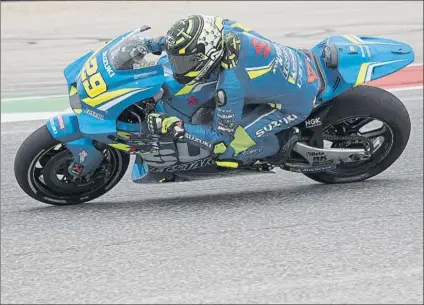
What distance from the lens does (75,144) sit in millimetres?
6332

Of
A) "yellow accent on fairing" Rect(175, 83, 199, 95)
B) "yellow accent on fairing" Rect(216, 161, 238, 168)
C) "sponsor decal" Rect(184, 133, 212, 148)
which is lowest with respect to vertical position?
"yellow accent on fairing" Rect(216, 161, 238, 168)

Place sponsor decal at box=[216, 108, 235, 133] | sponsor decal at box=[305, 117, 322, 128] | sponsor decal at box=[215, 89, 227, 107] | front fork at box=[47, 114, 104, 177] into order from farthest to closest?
sponsor decal at box=[305, 117, 322, 128], front fork at box=[47, 114, 104, 177], sponsor decal at box=[216, 108, 235, 133], sponsor decal at box=[215, 89, 227, 107]

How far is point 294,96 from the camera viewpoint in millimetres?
6398

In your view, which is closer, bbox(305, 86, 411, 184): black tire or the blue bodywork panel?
the blue bodywork panel

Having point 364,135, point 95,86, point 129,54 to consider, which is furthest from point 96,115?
point 364,135

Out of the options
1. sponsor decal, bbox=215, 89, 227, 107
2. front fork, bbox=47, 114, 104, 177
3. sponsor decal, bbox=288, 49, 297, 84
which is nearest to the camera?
sponsor decal, bbox=215, 89, 227, 107

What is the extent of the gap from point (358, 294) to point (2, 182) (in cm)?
342

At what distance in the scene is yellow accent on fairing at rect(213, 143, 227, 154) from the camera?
6332mm

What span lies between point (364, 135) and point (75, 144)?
2.03 metres

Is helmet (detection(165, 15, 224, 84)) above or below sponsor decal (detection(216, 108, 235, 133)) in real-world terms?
above

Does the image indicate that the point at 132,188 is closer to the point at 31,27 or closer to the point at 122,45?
the point at 122,45

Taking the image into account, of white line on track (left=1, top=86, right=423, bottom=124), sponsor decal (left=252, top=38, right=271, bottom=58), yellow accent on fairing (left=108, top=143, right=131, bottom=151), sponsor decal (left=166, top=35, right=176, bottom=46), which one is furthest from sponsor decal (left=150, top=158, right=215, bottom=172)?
white line on track (left=1, top=86, right=423, bottom=124)

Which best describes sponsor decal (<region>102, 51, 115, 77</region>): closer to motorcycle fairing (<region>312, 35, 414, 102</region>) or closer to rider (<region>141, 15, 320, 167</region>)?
rider (<region>141, 15, 320, 167</region>)

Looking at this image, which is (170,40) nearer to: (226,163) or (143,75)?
(143,75)
